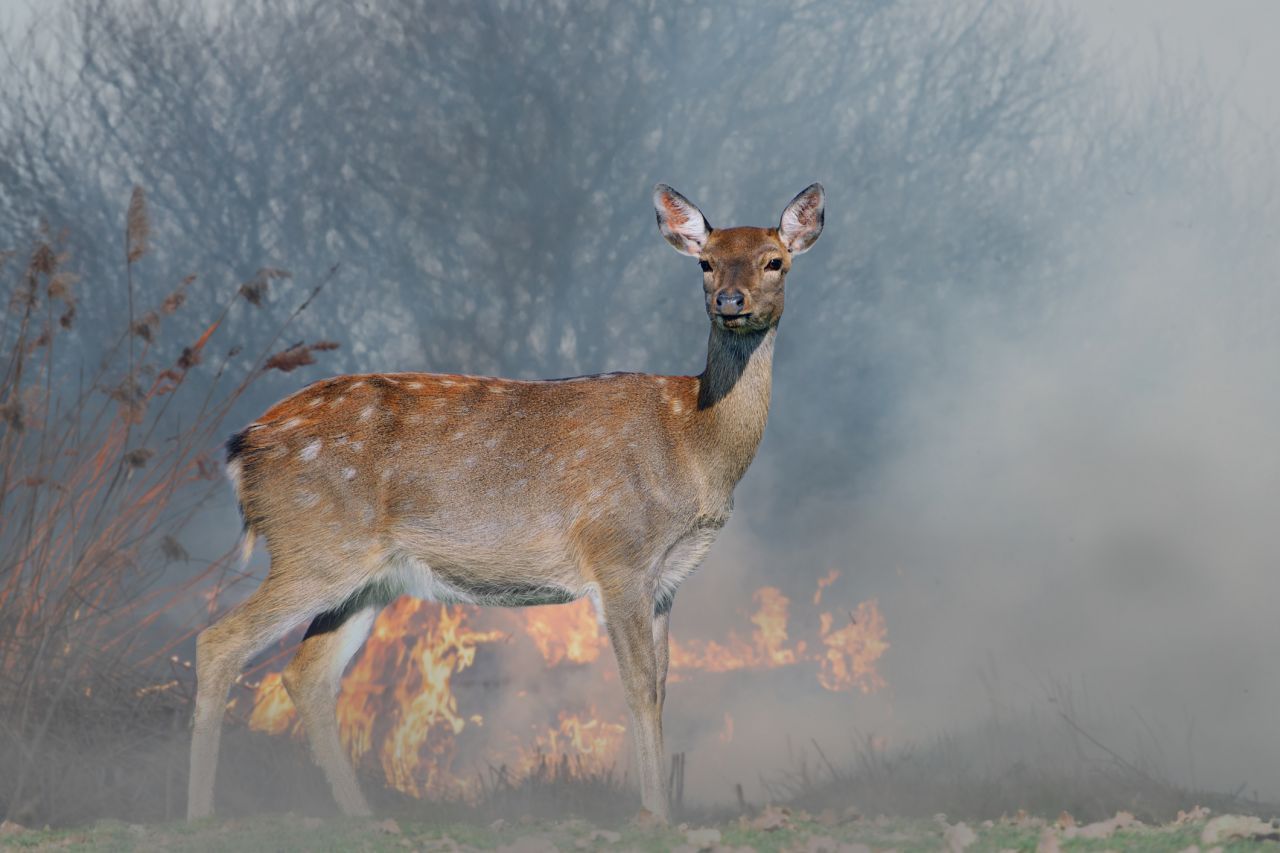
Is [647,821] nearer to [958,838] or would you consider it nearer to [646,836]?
[646,836]

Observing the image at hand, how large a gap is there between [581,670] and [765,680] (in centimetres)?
240

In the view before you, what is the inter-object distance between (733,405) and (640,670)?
1656mm

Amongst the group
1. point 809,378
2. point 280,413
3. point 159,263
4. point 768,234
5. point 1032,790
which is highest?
point 159,263

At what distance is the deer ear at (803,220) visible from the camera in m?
8.95

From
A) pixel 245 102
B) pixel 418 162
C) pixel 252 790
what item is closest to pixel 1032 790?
pixel 252 790

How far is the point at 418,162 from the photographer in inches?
881

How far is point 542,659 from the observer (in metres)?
16.9

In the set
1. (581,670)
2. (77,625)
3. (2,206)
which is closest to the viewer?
(77,625)

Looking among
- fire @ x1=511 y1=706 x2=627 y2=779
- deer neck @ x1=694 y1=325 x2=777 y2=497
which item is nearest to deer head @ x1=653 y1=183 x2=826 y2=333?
deer neck @ x1=694 y1=325 x2=777 y2=497

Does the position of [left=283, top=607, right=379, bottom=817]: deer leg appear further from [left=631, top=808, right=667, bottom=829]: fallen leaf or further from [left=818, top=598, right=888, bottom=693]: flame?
[left=818, top=598, right=888, bottom=693]: flame

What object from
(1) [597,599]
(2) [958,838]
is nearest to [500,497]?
(1) [597,599]

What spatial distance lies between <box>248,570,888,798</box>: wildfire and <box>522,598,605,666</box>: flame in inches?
0.4

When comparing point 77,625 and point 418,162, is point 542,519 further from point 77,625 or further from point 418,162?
point 418,162

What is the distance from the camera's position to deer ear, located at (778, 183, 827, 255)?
352 inches
